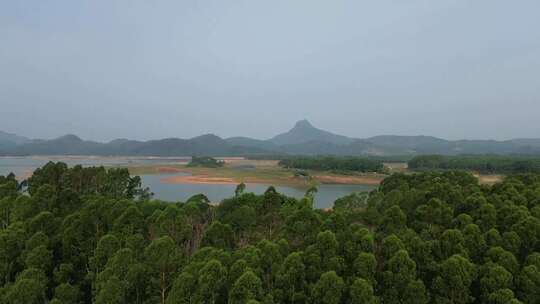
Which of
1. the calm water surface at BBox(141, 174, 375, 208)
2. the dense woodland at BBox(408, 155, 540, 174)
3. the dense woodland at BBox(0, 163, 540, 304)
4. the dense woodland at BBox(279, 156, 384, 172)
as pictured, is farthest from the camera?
the dense woodland at BBox(279, 156, 384, 172)

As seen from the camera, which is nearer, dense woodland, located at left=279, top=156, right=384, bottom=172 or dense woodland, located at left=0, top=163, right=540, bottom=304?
dense woodland, located at left=0, top=163, right=540, bottom=304

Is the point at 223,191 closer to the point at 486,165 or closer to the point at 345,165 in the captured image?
the point at 345,165

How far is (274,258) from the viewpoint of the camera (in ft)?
37.7

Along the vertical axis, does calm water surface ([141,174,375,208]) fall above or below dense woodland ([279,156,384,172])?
below

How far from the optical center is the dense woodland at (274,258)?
34.2 ft

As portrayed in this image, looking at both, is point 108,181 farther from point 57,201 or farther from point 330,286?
point 330,286

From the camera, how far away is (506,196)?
58.0 ft

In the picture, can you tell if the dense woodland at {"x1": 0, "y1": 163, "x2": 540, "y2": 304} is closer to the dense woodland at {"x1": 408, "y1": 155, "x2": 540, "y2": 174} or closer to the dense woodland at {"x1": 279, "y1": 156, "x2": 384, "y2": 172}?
the dense woodland at {"x1": 279, "y1": 156, "x2": 384, "y2": 172}

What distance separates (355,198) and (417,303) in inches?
753

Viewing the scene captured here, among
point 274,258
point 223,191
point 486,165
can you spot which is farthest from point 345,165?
point 274,258

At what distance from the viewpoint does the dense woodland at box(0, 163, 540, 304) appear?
10.4 m

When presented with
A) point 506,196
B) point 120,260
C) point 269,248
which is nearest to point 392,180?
point 506,196

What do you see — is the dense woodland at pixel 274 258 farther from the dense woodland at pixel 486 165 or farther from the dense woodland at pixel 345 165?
the dense woodland at pixel 486 165

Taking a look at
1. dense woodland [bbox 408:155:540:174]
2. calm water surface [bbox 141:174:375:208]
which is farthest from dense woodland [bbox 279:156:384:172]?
calm water surface [bbox 141:174:375:208]
